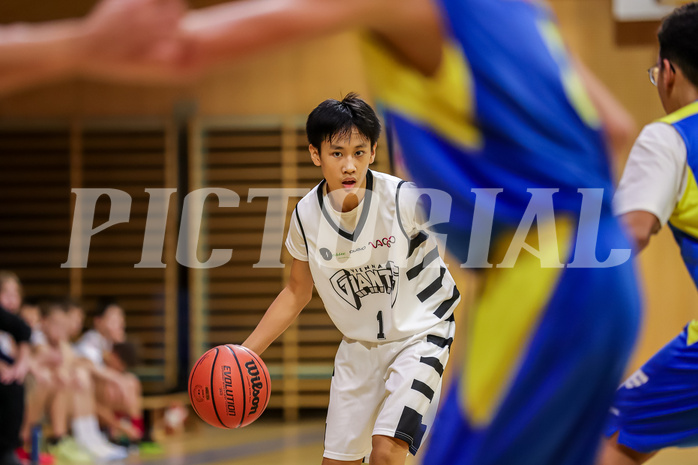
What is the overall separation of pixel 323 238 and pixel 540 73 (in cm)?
148

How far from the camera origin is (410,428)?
2.93 m

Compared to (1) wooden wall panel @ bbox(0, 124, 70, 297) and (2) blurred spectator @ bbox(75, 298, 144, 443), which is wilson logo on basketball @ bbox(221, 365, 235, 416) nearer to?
(2) blurred spectator @ bbox(75, 298, 144, 443)

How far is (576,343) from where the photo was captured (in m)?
1.69

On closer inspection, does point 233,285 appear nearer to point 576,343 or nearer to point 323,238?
point 323,238

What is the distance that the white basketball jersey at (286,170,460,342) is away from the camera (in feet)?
9.93

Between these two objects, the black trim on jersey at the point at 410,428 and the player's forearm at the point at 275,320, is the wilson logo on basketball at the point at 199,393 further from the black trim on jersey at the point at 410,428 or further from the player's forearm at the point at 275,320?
the black trim on jersey at the point at 410,428

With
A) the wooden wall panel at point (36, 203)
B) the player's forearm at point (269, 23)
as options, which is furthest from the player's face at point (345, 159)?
the wooden wall panel at point (36, 203)

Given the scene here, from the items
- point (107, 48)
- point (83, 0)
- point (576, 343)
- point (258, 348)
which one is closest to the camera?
point (107, 48)

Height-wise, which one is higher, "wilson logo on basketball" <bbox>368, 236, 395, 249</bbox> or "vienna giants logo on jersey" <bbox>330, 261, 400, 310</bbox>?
"wilson logo on basketball" <bbox>368, 236, 395, 249</bbox>

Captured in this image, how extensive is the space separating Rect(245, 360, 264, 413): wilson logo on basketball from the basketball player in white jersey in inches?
2.5

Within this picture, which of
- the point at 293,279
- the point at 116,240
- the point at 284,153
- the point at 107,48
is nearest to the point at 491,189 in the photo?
the point at 107,48

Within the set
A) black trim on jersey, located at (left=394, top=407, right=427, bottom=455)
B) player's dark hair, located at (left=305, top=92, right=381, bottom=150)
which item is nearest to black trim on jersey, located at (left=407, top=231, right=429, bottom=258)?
player's dark hair, located at (left=305, top=92, right=381, bottom=150)

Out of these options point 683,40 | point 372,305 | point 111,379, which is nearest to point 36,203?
point 111,379

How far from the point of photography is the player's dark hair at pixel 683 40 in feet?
8.36
